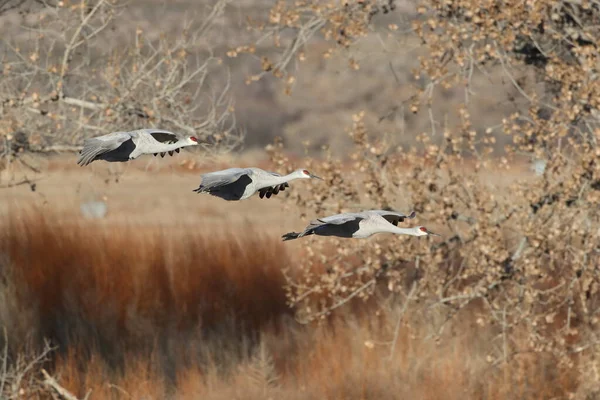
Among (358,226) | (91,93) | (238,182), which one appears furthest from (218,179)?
(91,93)

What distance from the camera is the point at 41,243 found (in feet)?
49.9

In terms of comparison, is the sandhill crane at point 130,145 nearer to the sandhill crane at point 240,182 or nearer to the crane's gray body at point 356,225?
the sandhill crane at point 240,182

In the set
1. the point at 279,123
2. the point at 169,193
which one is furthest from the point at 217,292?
the point at 279,123

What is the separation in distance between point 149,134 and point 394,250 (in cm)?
535

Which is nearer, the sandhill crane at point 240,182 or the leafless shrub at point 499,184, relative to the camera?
the sandhill crane at point 240,182

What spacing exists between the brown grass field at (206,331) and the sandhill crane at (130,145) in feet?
19.5

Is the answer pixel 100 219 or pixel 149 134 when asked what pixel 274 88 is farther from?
pixel 149 134

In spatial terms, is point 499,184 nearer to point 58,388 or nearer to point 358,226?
point 58,388

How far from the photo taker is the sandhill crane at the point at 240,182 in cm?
589

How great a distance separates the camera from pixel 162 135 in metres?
6.41

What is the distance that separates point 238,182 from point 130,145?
0.53 meters

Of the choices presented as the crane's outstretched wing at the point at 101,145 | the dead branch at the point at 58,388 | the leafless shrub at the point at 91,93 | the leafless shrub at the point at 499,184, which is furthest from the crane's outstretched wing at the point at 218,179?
the dead branch at the point at 58,388

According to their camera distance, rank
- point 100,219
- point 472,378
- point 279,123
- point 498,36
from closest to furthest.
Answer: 1. point 498,36
2. point 472,378
3. point 100,219
4. point 279,123

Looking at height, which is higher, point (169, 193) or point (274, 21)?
point (274, 21)
